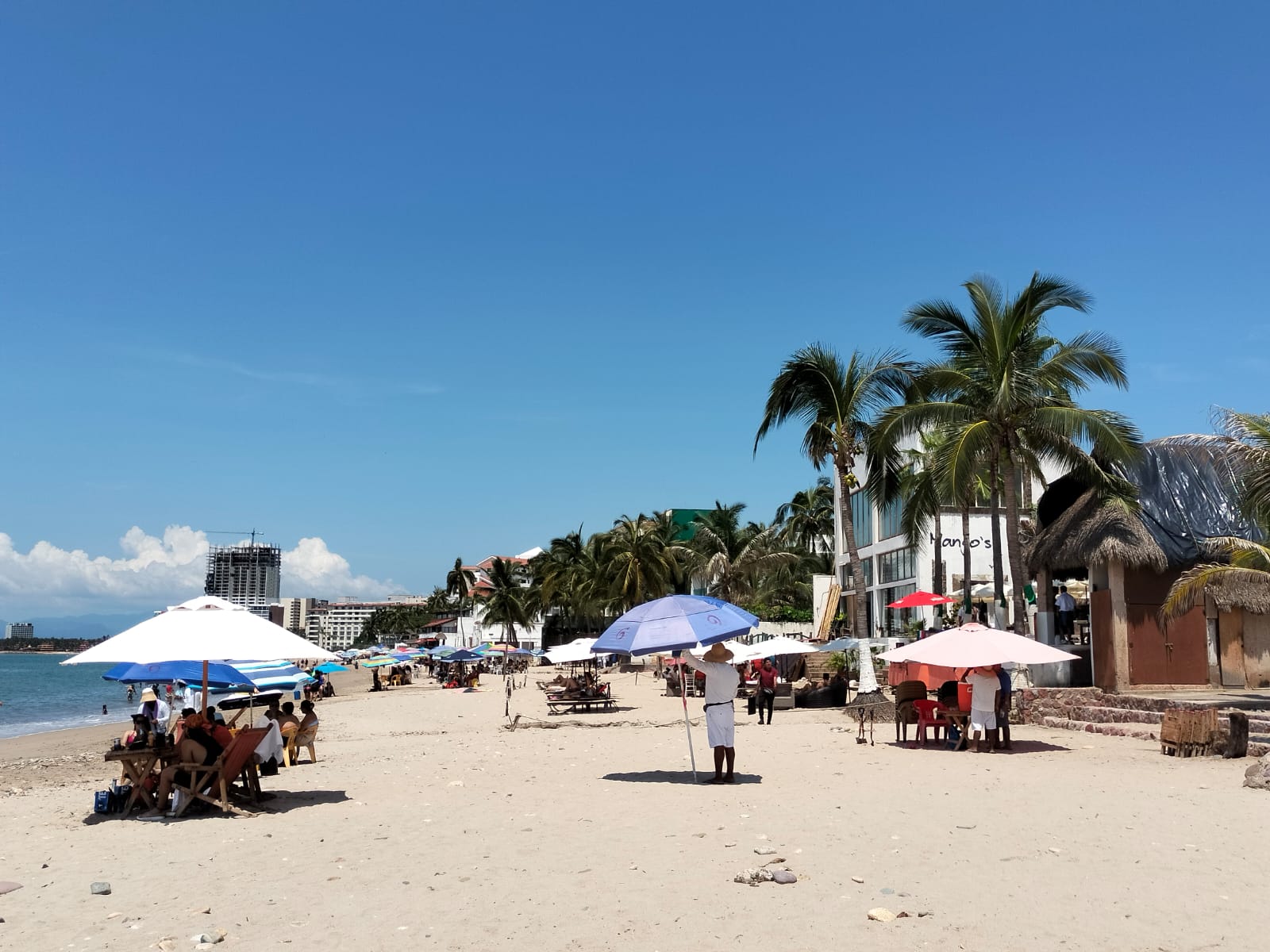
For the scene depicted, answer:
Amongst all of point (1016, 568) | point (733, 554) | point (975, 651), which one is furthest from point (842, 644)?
point (733, 554)

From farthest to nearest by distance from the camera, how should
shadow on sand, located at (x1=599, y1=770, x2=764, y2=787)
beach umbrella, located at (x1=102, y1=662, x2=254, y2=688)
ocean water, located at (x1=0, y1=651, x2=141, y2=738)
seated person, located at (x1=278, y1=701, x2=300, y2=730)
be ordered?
1. ocean water, located at (x1=0, y1=651, x2=141, y2=738)
2. seated person, located at (x1=278, y1=701, x2=300, y2=730)
3. beach umbrella, located at (x1=102, y1=662, x2=254, y2=688)
4. shadow on sand, located at (x1=599, y1=770, x2=764, y2=787)

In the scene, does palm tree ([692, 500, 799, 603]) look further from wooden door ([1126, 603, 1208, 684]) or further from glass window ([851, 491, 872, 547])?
wooden door ([1126, 603, 1208, 684])

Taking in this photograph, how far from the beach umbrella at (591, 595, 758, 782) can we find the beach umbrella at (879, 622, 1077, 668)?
3.41 meters

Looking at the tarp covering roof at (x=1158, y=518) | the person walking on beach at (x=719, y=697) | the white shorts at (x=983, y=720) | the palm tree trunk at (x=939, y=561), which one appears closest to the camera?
the person walking on beach at (x=719, y=697)

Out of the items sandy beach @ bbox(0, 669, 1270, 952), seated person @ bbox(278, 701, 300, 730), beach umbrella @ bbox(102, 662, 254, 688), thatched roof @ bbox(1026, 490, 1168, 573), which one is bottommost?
sandy beach @ bbox(0, 669, 1270, 952)

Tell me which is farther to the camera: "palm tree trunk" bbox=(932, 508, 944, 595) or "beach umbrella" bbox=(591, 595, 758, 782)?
"palm tree trunk" bbox=(932, 508, 944, 595)

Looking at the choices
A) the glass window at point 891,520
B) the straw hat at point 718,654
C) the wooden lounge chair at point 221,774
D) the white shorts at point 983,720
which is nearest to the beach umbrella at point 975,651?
the white shorts at point 983,720

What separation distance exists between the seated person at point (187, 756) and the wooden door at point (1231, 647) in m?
17.9

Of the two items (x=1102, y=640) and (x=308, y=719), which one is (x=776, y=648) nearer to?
(x=1102, y=640)

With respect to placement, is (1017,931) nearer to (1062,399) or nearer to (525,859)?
(525,859)

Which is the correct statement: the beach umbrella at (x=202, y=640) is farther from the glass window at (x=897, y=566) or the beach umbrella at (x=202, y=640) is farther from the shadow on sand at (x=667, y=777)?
the glass window at (x=897, y=566)

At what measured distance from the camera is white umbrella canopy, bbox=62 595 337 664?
9.30 m

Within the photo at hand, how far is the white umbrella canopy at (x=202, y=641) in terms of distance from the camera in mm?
9305

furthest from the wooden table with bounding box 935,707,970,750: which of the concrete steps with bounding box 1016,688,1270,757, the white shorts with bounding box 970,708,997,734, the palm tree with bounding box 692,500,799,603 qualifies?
the palm tree with bounding box 692,500,799,603
